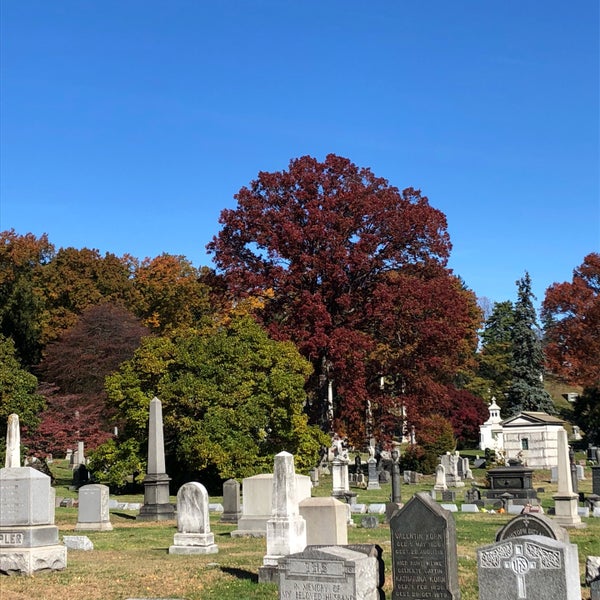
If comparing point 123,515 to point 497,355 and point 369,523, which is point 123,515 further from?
point 497,355

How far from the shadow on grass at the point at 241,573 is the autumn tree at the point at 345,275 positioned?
2111 centimetres

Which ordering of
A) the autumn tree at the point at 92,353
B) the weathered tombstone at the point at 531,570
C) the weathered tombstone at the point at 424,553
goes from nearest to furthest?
the weathered tombstone at the point at 531,570 < the weathered tombstone at the point at 424,553 < the autumn tree at the point at 92,353

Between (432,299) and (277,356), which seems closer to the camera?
(277,356)

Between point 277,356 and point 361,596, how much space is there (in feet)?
77.0

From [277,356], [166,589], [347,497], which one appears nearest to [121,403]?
[277,356]

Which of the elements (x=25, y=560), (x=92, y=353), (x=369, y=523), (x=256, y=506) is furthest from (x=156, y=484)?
(x=92, y=353)

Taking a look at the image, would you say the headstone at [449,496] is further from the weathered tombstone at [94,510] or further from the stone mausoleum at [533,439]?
the stone mausoleum at [533,439]

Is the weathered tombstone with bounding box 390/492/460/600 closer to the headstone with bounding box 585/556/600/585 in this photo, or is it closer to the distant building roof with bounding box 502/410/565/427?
the headstone with bounding box 585/556/600/585

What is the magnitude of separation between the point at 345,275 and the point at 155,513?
51.7 feet

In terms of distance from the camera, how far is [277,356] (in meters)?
32.5

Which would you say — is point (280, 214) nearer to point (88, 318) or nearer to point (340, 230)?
point (340, 230)

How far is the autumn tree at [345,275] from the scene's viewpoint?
36000 millimetres

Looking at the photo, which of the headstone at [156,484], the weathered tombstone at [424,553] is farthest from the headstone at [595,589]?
the headstone at [156,484]

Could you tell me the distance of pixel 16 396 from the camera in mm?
33531
